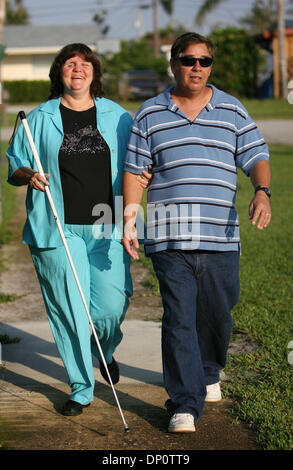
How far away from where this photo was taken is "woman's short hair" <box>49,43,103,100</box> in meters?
4.60

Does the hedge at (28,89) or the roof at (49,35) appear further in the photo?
the roof at (49,35)

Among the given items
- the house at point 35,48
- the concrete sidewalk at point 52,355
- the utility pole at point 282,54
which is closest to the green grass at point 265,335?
the concrete sidewalk at point 52,355

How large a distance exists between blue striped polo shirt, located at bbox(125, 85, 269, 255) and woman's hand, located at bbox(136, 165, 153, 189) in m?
0.03

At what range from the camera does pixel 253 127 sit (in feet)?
14.1

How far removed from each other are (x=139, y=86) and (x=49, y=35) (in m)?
17.6

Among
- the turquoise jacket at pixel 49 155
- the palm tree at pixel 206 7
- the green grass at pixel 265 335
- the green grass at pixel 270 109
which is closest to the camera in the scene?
the green grass at pixel 265 335

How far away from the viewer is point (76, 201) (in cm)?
456

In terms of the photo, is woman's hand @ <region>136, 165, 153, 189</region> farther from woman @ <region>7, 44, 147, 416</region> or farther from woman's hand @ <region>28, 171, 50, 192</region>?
woman's hand @ <region>28, 171, 50, 192</region>

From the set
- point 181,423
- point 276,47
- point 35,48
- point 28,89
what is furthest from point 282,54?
point 181,423

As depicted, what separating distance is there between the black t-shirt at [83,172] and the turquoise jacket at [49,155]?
1.3 inches

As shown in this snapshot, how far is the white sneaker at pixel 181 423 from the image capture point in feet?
13.4

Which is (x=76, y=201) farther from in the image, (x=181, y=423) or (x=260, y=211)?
(x=181, y=423)

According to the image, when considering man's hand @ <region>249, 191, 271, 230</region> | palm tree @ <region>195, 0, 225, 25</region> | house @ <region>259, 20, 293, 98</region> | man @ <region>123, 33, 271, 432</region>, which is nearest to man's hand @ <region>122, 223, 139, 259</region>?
man @ <region>123, 33, 271, 432</region>

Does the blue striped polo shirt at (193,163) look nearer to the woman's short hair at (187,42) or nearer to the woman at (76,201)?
the woman's short hair at (187,42)
